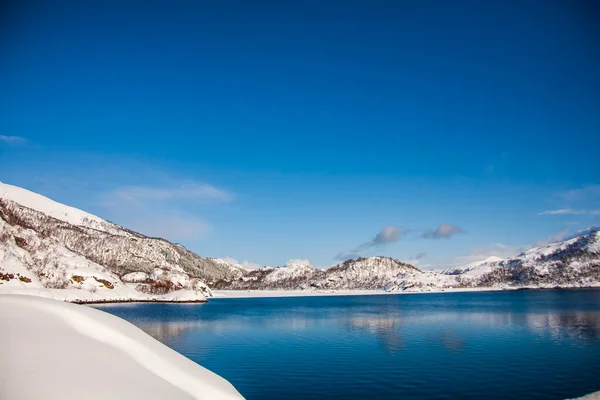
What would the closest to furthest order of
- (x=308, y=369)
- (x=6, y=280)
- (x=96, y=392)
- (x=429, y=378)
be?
(x=96, y=392) → (x=429, y=378) → (x=308, y=369) → (x=6, y=280)

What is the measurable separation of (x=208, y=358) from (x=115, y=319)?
61.5 ft

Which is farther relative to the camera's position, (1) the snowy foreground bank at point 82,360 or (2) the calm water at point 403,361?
(2) the calm water at point 403,361

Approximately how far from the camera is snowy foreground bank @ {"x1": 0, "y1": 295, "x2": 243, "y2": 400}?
9.66m

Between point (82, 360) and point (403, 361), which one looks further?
point (403, 361)

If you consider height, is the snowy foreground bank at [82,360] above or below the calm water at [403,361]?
above

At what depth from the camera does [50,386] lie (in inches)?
372

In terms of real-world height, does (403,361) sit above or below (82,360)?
below

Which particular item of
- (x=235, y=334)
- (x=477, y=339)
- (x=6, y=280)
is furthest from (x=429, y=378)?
(x=6, y=280)

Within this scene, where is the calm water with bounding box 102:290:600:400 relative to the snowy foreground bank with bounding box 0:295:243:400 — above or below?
below

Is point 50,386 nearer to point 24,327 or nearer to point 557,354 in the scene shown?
point 24,327

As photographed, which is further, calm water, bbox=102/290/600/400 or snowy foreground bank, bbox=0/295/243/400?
calm water, bbox=102/290/600/400

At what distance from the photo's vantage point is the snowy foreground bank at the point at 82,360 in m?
9.66

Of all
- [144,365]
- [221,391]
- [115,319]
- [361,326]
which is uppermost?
[115,319]

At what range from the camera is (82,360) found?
11.4 meters
